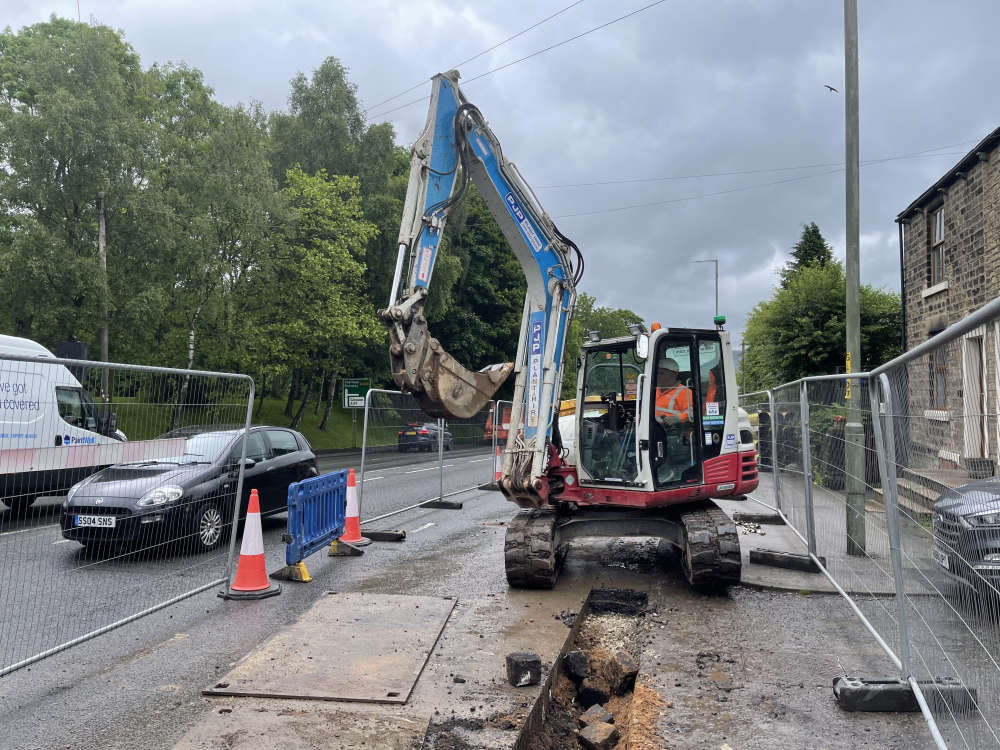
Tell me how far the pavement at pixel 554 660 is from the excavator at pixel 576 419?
564mm

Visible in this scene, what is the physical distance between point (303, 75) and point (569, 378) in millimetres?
30310

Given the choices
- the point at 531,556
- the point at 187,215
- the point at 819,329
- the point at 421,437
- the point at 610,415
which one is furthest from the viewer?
the point at 187,215

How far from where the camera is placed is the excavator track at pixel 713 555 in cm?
705

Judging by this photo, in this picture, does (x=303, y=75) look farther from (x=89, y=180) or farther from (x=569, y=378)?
(x=569, y=378)

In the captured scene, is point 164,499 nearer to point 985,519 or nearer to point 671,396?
point 671,396

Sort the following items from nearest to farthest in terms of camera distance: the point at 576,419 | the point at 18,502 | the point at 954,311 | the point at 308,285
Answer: the point at 18,502, the point at 576,419, the point at 954,311, the point at 308,285

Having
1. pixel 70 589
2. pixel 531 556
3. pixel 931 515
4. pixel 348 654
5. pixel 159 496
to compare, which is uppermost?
pixel 931 515

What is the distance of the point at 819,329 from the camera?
21016 millimetres

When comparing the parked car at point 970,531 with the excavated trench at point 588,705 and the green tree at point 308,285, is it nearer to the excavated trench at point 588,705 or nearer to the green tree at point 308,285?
the excavated trench at point 588,705

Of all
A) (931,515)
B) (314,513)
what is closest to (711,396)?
(314,513)

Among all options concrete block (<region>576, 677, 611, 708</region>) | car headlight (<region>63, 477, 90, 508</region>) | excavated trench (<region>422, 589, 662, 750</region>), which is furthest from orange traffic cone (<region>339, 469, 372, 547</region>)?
concrete block (<region>576, 677, 611, 708</region>)

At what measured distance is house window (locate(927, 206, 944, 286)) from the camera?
14.7m

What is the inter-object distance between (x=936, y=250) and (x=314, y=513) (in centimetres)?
1340

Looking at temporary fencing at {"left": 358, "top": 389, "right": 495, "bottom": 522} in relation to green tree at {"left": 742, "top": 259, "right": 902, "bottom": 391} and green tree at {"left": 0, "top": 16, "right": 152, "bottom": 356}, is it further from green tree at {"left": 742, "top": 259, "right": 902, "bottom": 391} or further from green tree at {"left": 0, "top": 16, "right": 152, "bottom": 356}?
green tree at {"left": 0, "top": 16, "right": 152, "bottom": 356}
